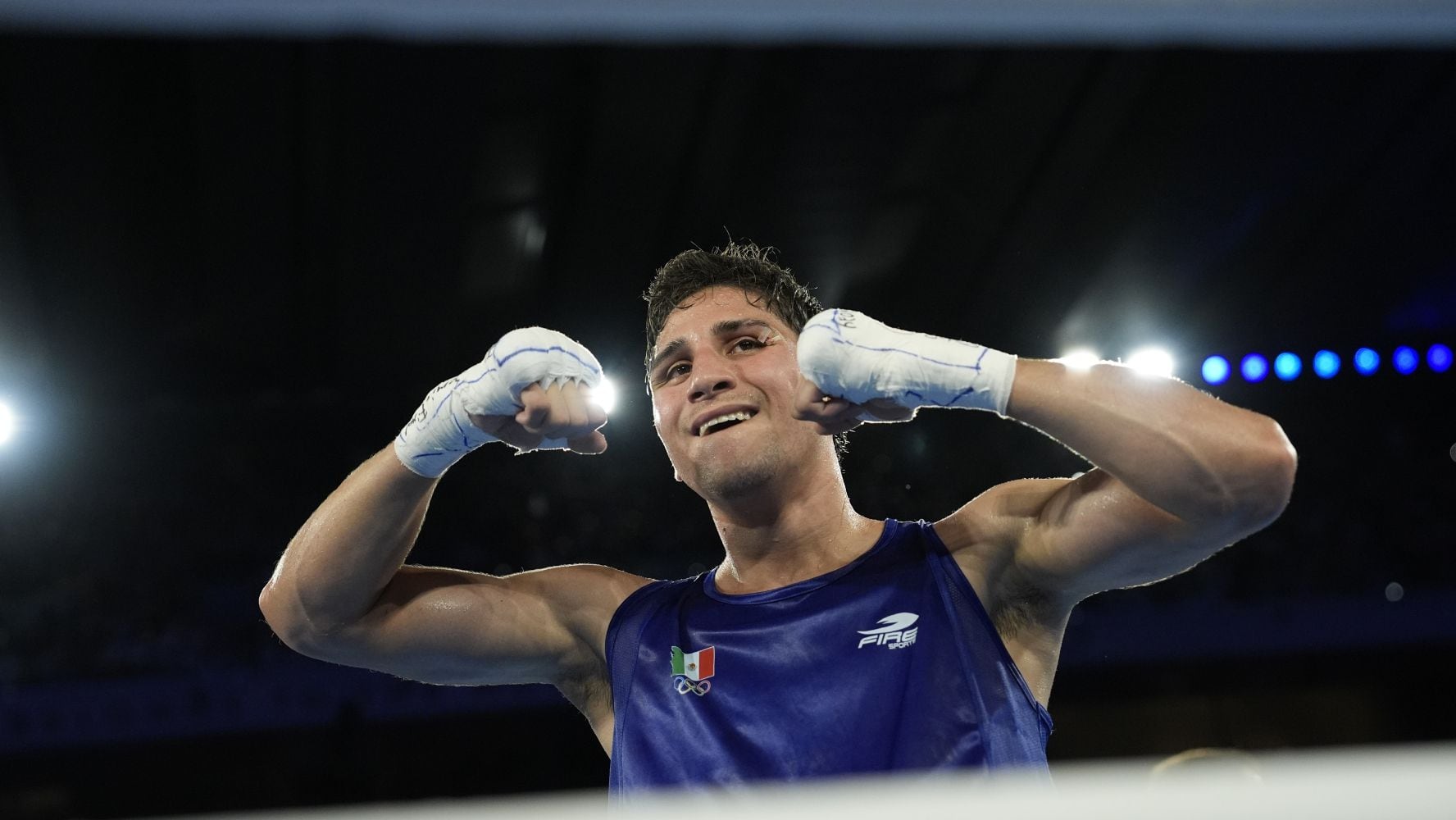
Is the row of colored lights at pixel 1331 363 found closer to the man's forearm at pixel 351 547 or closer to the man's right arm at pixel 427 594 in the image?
the man's right arm at pixel 427 594

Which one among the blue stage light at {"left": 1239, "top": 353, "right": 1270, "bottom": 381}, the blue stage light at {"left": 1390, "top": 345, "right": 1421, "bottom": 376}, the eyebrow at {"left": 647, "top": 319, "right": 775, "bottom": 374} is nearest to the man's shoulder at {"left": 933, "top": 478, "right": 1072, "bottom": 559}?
the eyebrow at {"left": 647, "top": 319, "right": 775, "bottom": 374}

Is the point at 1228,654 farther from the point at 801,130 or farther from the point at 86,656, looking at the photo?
the point at 86,656

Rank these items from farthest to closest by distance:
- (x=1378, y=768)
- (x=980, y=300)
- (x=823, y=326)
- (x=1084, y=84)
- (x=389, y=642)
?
1. (x=980, y=300)
2. (x=1084, y=84)
3. (x=389, y=642)
4. (x=823, y=326)
5. (x=1378, y=768)

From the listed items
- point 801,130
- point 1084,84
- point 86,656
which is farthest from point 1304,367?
point 86,656

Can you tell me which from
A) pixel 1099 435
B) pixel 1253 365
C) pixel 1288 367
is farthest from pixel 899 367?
pixel 1288 367

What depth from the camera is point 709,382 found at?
2.16 m

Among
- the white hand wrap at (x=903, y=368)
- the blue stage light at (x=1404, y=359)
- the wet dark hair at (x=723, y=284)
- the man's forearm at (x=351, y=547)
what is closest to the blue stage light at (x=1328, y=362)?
the blue stage light at (x=1404, y=359)

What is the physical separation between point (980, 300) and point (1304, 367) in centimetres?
174

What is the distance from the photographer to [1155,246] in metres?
5.43

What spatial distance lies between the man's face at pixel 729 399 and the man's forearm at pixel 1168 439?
0.49m

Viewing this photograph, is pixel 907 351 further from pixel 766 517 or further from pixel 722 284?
pixel 722 284

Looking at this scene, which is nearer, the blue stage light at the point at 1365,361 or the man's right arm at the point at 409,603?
the man's right arm at the point at 409,603

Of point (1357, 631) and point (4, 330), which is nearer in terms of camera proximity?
point (4, 330)

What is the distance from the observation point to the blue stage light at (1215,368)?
19.1 ft
